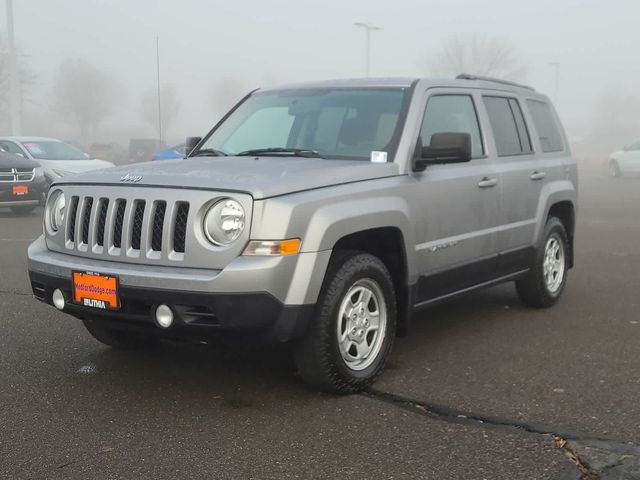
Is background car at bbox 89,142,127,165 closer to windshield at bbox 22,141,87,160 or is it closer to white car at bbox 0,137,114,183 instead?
windshield at bbox 22,141,87,160

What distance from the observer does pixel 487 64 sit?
209ft

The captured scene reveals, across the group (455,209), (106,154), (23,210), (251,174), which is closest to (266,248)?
(251,174)

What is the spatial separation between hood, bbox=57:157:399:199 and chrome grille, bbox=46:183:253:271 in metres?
0.06

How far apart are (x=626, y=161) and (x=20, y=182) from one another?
71.5 ft

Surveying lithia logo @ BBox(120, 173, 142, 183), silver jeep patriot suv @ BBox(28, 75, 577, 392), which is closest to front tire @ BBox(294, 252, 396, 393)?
silver jeep patriot suv @ BBox(28, 75, 577, 392)

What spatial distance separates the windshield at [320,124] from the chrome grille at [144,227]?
44.1 inches

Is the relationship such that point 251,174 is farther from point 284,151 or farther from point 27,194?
point 27,194

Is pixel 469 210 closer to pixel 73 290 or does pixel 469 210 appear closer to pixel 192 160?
pixel 192 160

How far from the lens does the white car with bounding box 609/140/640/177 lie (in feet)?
89.9

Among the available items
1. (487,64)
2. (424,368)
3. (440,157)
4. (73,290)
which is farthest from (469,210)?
(487,64)

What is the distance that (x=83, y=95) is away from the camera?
242 ft

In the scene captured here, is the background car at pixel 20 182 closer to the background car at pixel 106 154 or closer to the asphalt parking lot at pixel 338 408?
the asphalt parking lot at pixel 338 408

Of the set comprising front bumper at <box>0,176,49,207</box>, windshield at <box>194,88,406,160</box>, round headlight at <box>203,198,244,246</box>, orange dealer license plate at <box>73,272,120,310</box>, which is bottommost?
front bumper at <box>0,176,49,207</box>

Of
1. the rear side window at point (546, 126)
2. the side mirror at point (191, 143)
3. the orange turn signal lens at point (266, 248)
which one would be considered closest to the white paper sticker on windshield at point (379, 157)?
the orange turn signal lens at point (266, 248)
